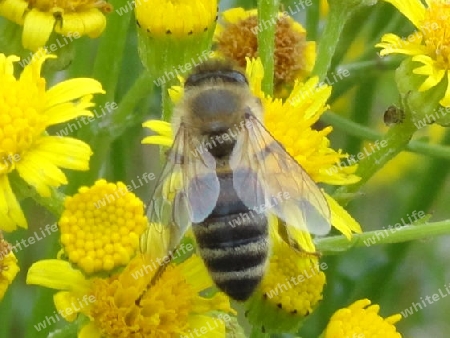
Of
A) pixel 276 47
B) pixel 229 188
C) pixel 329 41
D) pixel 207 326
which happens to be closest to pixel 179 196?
pixel 229 188

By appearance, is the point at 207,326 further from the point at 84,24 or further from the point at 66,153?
the point at 84,24

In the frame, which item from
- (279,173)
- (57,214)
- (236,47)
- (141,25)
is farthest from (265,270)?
(236,47)

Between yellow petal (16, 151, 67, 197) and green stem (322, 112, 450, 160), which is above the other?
yellow petal (16, 151, 67, 197)

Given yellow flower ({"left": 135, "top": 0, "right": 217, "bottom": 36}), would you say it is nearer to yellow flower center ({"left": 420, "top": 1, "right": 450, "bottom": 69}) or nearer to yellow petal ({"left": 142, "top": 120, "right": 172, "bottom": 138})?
yellow petal ({"left": 142, "top": 120, "right": 172, "bottom": 138})

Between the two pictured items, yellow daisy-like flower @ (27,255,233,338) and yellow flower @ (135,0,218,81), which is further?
yellow flower @ (135,0,218,81)

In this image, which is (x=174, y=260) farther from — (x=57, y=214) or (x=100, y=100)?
(x=100, y=100)

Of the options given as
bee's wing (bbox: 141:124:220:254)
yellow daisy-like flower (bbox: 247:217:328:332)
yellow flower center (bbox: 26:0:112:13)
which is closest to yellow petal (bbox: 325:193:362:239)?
yellow daisy-like flower (bbox: 247:217:328:332)
